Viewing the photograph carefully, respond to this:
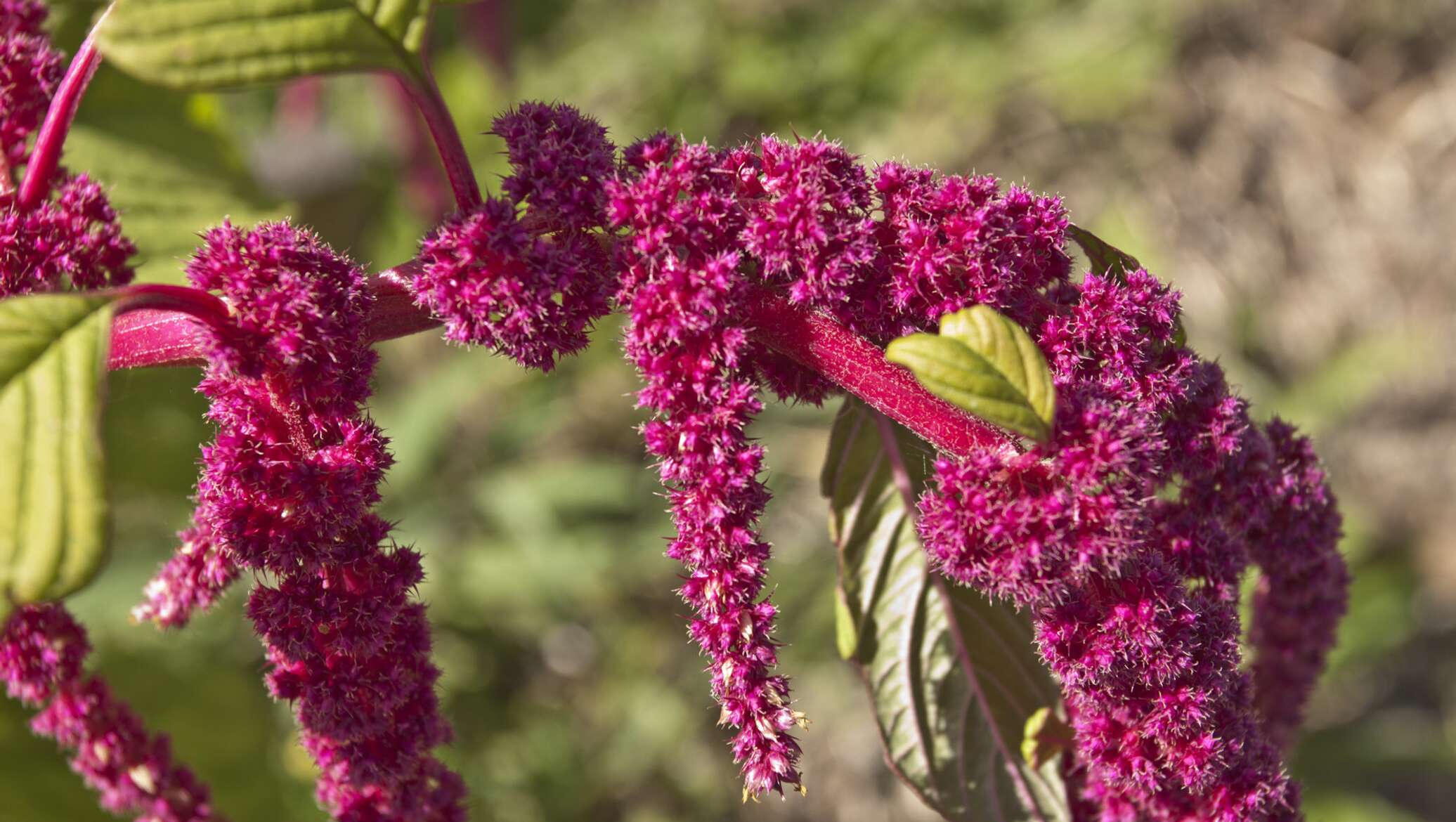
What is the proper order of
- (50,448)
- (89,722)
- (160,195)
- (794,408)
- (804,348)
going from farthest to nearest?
(794,408) → (160,195) → (89,722) → (804,348) → (50,448)

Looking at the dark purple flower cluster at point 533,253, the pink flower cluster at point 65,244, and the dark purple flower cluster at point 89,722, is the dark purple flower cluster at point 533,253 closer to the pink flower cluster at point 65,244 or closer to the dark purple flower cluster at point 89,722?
the pink flower cluster at point 65,244

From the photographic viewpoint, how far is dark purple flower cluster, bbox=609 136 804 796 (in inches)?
44.8

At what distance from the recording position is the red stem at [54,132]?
1.30 meters

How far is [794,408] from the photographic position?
3074 millimetres

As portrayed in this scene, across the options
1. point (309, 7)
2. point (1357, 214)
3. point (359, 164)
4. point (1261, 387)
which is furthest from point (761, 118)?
point (309, 7)

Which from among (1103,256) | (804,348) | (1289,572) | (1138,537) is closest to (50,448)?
(804,348)

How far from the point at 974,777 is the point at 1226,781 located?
1.40ft

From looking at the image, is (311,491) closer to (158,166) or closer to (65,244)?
(65,244)

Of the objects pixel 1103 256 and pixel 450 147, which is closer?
pixel 450 147

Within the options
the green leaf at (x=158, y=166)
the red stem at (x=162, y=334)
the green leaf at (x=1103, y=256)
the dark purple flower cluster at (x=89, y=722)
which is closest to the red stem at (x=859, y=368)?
the green leaf at (x=1103, y=256)

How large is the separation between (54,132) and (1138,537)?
51.0 inches

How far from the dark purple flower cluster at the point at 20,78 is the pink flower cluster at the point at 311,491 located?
415 mm

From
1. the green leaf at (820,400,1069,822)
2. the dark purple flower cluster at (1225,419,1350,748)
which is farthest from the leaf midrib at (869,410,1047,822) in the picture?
the dark purple flower cluster at (1225,419,1350,748)

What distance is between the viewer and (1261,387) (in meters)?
4.88
